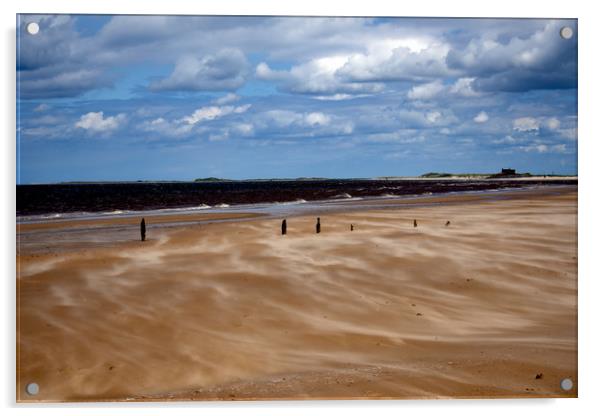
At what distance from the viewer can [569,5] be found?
668 centimetres

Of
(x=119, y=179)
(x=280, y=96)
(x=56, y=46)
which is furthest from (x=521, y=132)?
(x=56, y=46)

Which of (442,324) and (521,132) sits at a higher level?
(521,132)

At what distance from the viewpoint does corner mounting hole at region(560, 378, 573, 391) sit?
21.1 feet

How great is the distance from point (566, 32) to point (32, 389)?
6.70 metres

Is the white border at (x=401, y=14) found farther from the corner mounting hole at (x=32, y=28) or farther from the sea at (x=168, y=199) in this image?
the sea at (x=168, y=199)

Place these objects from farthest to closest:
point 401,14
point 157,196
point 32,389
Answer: point 157,196
point 401,14
point 32,389

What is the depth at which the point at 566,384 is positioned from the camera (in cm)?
644

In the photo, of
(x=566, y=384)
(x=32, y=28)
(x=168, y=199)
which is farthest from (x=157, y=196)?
(x=566, y=384)

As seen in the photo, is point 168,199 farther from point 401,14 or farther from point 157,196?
point 401,14

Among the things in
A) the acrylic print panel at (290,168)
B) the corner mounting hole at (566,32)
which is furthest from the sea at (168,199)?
the corner mounting hole at (566,32)

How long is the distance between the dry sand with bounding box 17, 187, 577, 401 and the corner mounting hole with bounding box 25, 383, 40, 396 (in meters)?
0.05

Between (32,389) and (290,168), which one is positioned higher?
(290,168)

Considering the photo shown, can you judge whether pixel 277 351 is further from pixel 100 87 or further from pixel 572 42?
pixel 572 42
